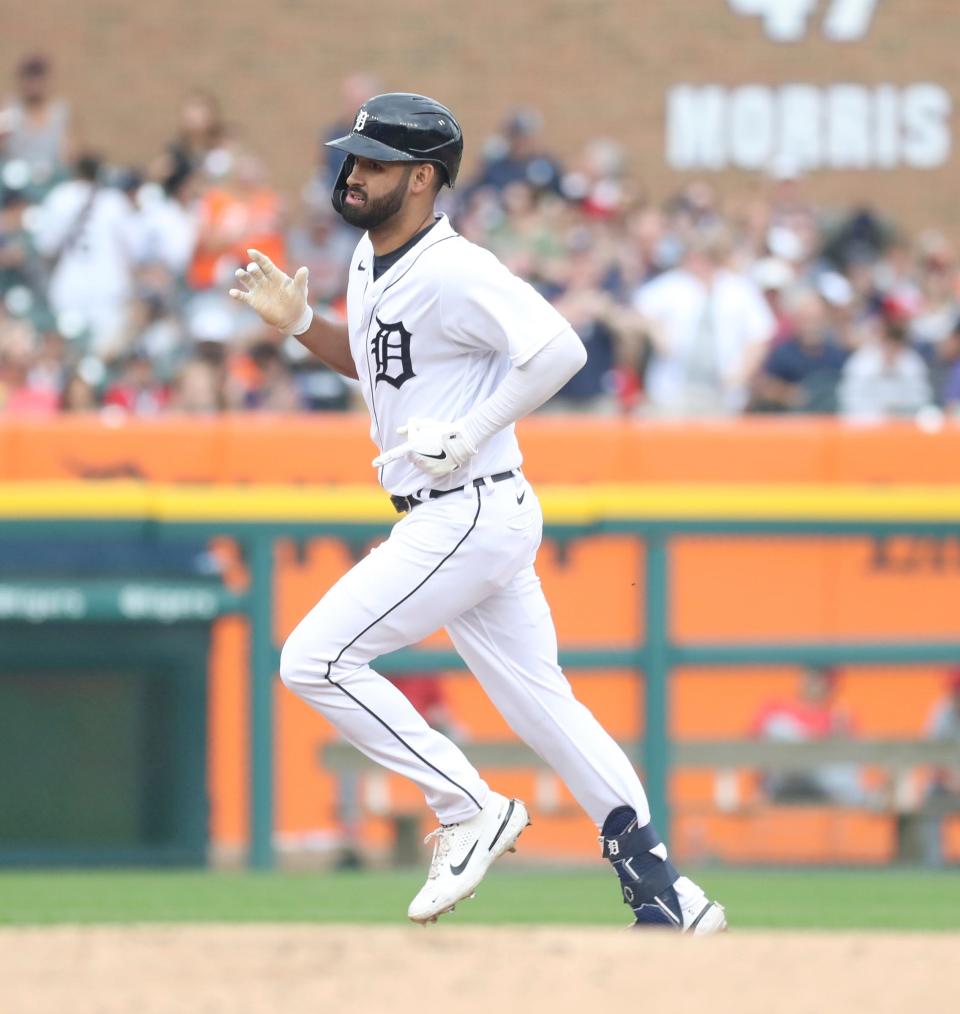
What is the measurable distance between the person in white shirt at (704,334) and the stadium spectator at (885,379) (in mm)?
509

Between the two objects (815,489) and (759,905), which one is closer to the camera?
(759,905)

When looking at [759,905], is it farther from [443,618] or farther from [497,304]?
[497,304]

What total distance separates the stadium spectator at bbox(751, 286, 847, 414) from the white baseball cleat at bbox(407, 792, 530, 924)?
18.4ft

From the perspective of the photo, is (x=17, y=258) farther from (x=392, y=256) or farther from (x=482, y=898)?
(x=392, y=256)

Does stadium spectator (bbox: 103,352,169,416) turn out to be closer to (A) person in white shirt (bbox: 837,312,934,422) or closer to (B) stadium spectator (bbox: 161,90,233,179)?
(B) stadium spectator (bbox: 161,90,233,179)

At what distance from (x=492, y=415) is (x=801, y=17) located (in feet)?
41.3

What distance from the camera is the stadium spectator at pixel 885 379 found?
10.6 m

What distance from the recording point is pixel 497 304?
200 inches

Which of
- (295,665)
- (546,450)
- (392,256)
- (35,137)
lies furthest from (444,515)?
(35,137)

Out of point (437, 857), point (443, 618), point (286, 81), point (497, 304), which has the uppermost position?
point (286, 81)

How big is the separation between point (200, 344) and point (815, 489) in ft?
12.2

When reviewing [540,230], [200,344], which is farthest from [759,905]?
Result: [540,230]

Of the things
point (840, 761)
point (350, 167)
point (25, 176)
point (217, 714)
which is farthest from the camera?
point (25, 176)

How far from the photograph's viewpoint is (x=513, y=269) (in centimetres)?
1180
